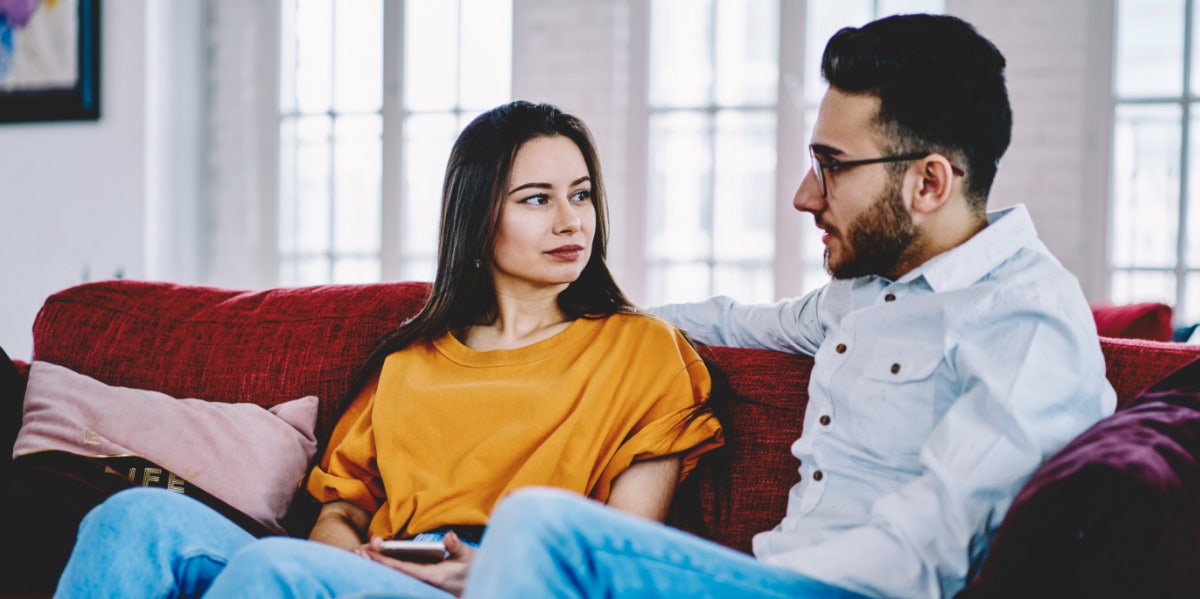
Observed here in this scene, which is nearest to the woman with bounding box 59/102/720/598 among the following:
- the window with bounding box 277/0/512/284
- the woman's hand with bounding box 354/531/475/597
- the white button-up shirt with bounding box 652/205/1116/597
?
the woman's hand with bounding box 354/531/475/597

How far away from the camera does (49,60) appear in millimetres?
4191

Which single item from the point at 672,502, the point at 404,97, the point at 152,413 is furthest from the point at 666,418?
the point at 404,97

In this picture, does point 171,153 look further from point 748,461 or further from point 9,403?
point 748,461

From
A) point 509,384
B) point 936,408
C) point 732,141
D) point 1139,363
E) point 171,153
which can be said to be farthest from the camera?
point 171,153

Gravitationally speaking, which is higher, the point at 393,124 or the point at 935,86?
the point at 393,124

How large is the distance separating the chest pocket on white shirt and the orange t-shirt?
0.30 meters

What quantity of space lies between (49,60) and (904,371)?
13.2 ft

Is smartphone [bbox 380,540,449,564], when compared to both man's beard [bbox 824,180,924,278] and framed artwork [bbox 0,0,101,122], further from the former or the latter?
framed artwork [bbox 0,0,101,122]

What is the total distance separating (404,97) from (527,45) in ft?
1.92

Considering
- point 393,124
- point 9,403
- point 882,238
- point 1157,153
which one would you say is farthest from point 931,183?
point 393,124

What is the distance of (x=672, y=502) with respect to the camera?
170 centimetres

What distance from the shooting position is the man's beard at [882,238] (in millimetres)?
1423

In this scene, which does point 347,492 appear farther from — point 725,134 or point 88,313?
point 725,134

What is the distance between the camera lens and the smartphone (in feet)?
4.75
